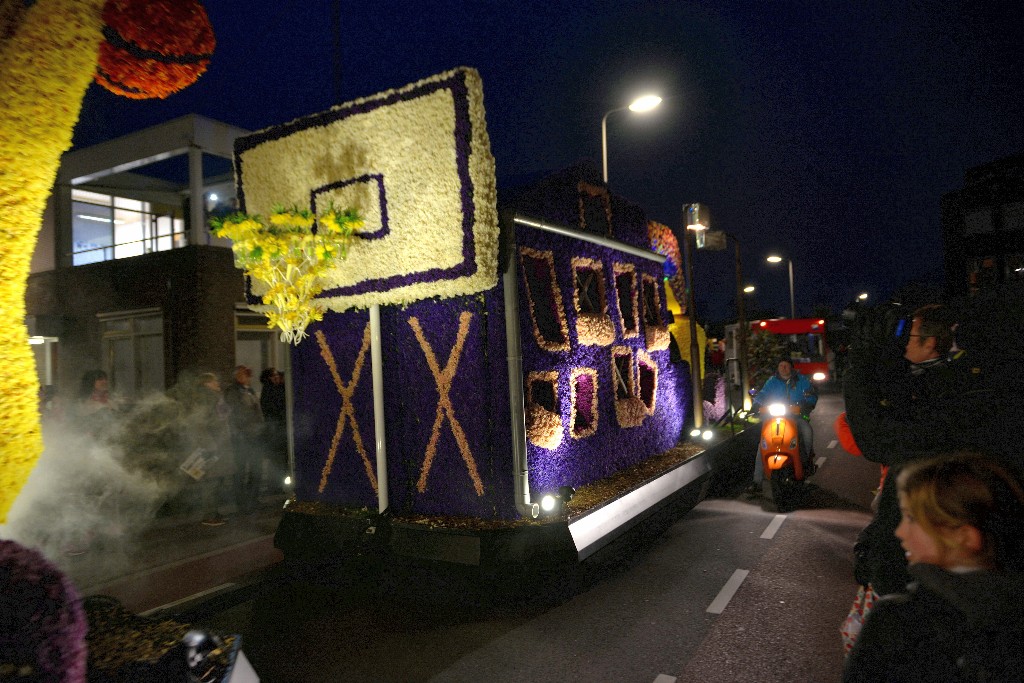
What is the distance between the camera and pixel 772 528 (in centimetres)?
706

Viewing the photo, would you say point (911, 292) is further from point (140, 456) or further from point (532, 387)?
point (140, 456)

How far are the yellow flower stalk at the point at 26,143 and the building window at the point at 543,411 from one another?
3.61 m

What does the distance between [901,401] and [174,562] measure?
7.15 meters

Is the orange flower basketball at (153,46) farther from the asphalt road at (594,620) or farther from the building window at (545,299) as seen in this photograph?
the asphalt road at (594,620)

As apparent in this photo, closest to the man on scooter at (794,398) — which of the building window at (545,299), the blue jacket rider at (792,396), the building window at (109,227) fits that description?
the blue jacket rider at (792,396)

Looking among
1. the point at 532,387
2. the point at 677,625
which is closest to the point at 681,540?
the point at 677,625

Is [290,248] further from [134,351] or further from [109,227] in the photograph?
[109,227]

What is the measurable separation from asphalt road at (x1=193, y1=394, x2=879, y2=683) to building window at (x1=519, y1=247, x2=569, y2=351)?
2017 mm

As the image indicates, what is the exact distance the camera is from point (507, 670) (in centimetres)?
402

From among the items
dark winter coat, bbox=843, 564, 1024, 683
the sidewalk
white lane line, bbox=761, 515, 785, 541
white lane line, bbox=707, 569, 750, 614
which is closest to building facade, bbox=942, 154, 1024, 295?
white lane line, bbox=761, 515, 785, 541

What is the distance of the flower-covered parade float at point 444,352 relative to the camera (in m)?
4.84

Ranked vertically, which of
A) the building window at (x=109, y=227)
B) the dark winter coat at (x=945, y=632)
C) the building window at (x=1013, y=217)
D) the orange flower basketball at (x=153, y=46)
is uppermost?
the building window at (x=1013, y=217)

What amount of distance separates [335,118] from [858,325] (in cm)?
448

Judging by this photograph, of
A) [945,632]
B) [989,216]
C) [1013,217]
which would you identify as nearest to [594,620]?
[945,632]
